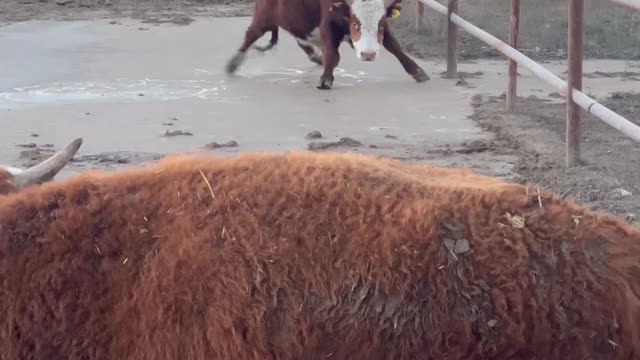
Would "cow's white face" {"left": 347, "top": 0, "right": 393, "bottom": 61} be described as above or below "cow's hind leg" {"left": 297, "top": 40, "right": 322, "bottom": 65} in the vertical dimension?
above

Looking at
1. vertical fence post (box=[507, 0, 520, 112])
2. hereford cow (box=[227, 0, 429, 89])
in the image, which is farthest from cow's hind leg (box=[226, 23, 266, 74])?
vertical fence post (box=[507, 0, 520, 112])

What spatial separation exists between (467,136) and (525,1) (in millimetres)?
6274

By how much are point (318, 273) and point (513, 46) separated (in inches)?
251

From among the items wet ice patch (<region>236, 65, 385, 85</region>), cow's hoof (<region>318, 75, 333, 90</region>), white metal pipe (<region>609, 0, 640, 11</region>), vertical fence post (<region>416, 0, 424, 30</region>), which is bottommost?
wet ice patch (<region>236, 65, 385, 85</region>)

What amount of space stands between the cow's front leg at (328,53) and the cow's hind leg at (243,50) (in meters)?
0.91

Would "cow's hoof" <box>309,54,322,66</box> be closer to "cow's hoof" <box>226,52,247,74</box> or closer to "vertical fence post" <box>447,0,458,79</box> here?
"cow's hoof" <box>226,52,247,74</box>

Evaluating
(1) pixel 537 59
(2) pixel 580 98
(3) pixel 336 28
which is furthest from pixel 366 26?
(2) pixel 580 98

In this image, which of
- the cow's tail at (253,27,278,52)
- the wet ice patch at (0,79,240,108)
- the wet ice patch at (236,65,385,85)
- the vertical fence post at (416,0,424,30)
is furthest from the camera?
the vertical fence post at (416,0,424,30)

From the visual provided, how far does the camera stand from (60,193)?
3285mm

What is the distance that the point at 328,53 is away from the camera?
1101 centimetres

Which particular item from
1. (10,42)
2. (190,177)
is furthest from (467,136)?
(10,42)

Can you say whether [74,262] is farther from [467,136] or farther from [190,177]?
[467,136]

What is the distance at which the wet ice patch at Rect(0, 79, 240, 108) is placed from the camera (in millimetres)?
9945

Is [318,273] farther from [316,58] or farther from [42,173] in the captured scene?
[316,58]
